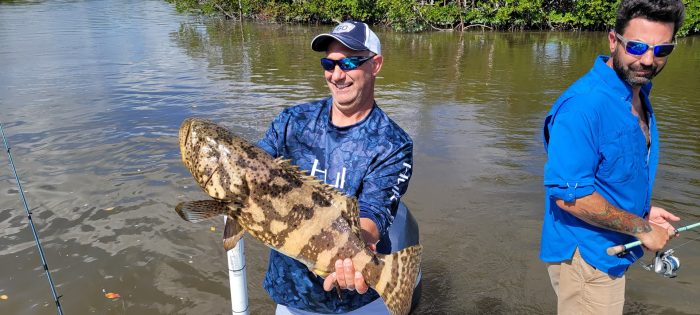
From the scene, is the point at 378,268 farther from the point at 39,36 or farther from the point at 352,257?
the point at 39,36

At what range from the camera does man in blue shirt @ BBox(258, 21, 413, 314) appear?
297cm

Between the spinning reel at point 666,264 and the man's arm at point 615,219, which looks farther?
the spinning reel at point 666,264

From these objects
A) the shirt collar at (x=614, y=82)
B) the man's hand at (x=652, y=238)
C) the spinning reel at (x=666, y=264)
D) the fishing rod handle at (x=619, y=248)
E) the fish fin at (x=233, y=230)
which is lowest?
the spinning reel at (x=666, y=264)

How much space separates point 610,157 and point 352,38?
1801 mm

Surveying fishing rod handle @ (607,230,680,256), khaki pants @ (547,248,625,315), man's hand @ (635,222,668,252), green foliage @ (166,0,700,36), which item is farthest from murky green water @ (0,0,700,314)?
green foliage @ (166,0,700,36)

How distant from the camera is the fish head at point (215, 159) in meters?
2.68

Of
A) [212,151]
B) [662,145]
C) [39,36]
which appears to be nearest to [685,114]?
[662,145]

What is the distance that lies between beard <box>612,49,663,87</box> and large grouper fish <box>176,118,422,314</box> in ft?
6.21

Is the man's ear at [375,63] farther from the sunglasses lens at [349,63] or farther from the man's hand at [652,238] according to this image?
the man's hand at [652,238]

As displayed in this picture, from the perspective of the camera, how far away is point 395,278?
108 inches

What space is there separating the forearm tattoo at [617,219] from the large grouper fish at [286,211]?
4.28 ft

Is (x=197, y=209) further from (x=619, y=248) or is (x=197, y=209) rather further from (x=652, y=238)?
(x=652, y=238)

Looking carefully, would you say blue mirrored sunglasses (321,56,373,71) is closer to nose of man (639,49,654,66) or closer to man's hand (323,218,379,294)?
man's hand (323,218,379,294)

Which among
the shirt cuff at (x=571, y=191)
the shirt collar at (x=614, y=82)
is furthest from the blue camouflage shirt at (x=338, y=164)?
the shirt collar at (x=614, y=82)
